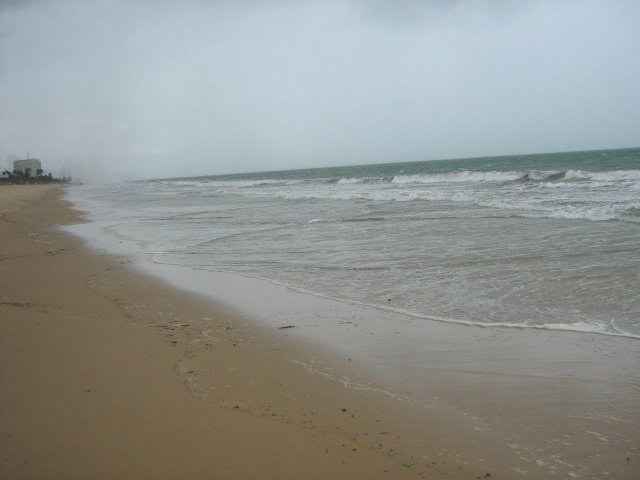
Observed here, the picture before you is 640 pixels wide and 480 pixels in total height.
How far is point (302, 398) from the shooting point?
3.41 metres

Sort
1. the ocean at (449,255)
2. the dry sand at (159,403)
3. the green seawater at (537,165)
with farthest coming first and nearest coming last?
the green seawater at (537,165), the ocean at (449,255), the dry sand at (159,403)

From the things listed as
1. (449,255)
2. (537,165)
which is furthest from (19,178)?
(449,255)

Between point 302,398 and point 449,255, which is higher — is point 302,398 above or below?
below

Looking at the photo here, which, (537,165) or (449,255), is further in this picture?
(537,165)

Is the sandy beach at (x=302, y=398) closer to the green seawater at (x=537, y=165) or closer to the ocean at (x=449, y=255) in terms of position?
the ocean at (x=449, y=255)

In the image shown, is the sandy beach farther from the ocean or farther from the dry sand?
the ocean

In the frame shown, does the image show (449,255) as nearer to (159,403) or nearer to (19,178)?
(159,403)

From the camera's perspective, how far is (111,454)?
268 cm

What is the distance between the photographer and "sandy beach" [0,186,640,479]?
2.63 meters

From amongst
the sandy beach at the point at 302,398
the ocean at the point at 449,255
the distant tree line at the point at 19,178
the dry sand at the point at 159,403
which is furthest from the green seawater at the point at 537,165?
the distant tree line at the point at 19,178

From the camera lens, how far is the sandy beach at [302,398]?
263 centimetres

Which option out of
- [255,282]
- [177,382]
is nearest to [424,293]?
[255,282]

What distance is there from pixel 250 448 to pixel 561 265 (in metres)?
6.20

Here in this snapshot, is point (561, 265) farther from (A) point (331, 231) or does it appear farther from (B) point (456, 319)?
(A) point (331, 231)
